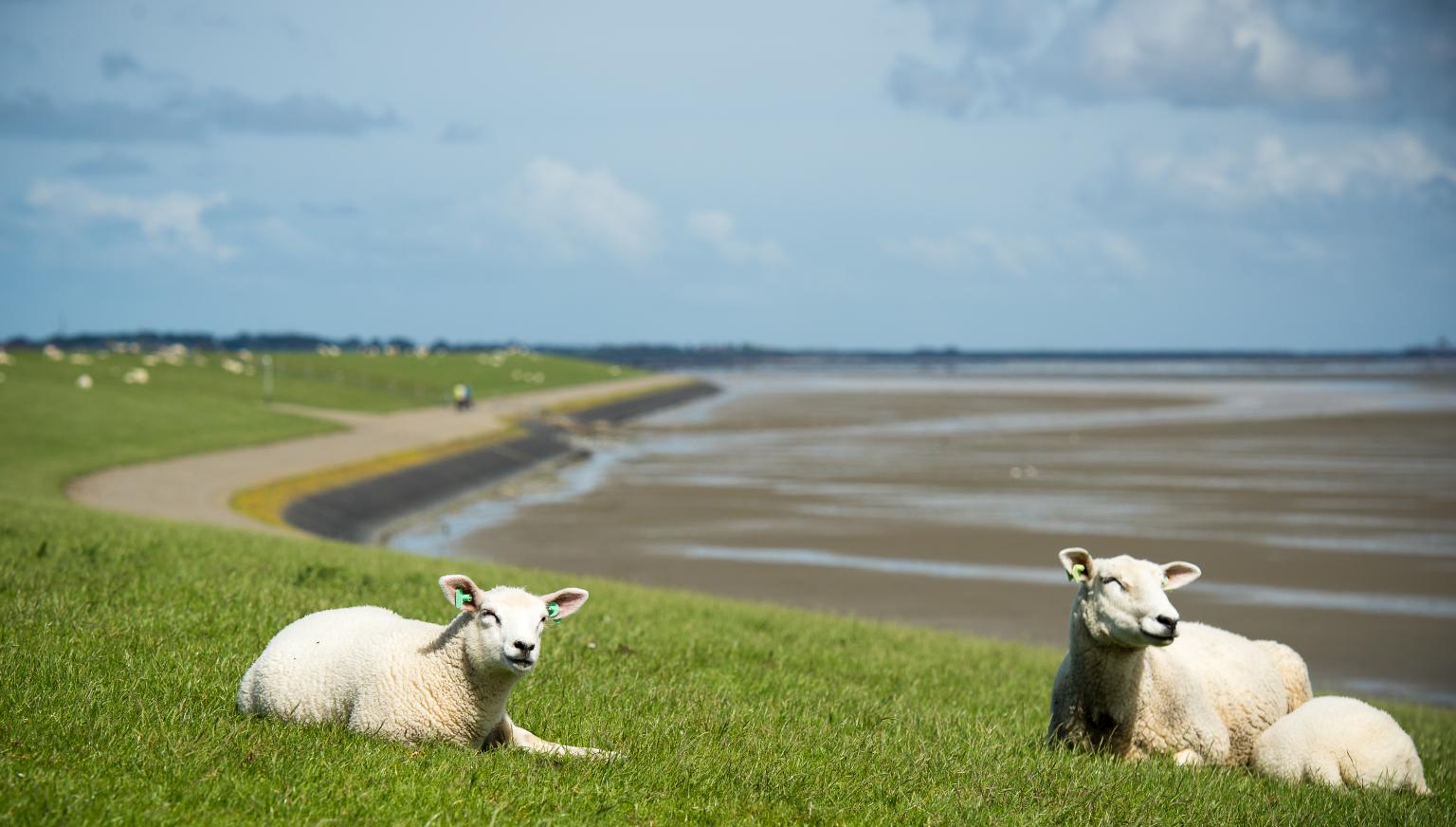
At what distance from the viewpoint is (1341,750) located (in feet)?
33.6

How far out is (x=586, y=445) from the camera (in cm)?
6962

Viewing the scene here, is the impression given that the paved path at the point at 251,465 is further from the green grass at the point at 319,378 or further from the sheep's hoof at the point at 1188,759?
the sheep's hoof at the point at 1188,759

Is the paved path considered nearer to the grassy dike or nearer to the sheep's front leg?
the grassy dike

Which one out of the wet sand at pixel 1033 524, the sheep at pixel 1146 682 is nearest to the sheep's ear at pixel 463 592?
the sheep at pixel 1146 682

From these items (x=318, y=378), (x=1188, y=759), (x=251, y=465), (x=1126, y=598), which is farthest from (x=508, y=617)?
(x=318, y=378)

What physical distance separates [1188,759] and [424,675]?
549cm

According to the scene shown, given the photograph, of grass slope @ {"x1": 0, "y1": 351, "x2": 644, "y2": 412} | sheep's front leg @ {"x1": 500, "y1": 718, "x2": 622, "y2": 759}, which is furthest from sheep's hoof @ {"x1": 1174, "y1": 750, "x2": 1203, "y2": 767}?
grass slope @ {"x1": 0, "y1": 351, "x2": 644, "y2": 412}

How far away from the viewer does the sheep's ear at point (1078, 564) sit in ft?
32.6

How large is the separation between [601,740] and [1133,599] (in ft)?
12.0

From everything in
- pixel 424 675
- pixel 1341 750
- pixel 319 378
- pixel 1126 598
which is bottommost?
pixel 319 378

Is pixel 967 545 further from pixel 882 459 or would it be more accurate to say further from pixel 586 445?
pixel 586 445

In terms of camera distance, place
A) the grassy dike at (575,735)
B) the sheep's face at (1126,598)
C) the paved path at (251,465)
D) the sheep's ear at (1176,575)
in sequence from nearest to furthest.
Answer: the grassy dike at (575,735) < the sheep's face at (1126,598) < the sheep's ear at (1176,575) < the paved path at (251,465)

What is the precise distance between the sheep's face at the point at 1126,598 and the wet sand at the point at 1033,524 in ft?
37.9

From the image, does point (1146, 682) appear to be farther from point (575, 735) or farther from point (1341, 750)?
point (575, 735)
